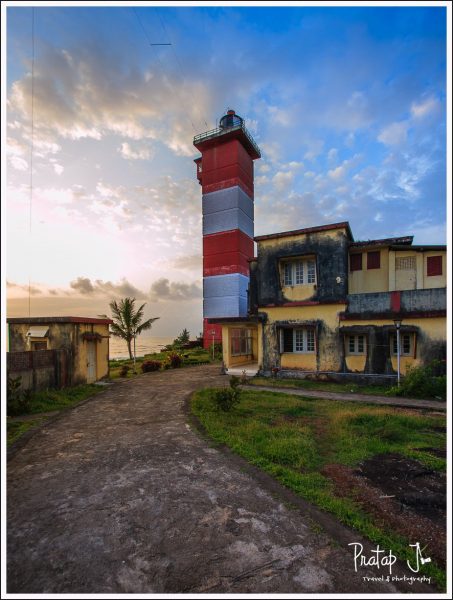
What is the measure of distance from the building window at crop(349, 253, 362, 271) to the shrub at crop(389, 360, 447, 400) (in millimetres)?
Answer: 5924

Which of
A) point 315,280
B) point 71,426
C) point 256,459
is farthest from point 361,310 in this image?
point 71,426

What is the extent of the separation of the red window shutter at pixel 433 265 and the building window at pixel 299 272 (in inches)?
225

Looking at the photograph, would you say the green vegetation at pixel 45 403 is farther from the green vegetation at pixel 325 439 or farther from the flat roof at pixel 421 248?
the flat roof at pixel 421 248

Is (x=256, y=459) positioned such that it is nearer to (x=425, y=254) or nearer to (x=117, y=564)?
(x=117, y=564)

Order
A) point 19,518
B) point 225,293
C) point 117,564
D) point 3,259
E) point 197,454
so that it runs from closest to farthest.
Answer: point 3,259 → point 117,564 → point 19,518 → point 197,454 → point 225,293

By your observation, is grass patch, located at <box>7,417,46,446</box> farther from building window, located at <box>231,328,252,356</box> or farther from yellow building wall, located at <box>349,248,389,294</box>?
yellow building wall, located at <box>349,248,389,294</box>

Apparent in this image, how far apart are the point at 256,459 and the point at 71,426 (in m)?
5.49

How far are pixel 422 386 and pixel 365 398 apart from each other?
2.36 meters

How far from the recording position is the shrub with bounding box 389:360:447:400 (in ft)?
37.0

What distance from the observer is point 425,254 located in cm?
1509

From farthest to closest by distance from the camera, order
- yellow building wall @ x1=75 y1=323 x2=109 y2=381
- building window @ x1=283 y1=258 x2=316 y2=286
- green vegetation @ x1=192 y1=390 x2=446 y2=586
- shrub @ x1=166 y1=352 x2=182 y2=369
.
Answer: shrub @ x1=166 y1=352 x2=182 y2=369 < building window @ x1=283 y1=258 x2=316 y2=286 < yellow building wall @ x1=75 y1=323 x2=109 y2=381 < green vegetation @ x1=192 y1=390 x2=446 y2=586

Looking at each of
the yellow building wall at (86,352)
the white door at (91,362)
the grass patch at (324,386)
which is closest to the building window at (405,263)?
the grass patch at (324,386)

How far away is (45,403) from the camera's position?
10453mm

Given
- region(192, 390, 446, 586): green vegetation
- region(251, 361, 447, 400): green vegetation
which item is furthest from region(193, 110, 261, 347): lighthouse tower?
region(192, 390, 446, 586): green vegetation
